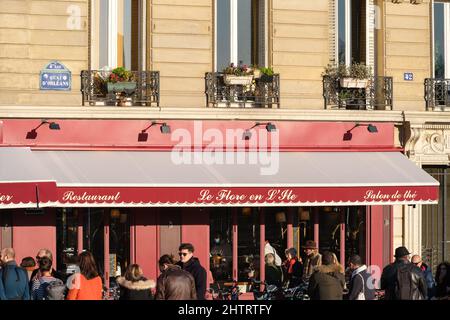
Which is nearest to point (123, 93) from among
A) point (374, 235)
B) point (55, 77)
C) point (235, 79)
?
point (55, 77)

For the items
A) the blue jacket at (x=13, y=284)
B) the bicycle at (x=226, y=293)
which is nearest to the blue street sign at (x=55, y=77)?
the bicycle at (x=226, y=293)

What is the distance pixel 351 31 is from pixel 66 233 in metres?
6.64

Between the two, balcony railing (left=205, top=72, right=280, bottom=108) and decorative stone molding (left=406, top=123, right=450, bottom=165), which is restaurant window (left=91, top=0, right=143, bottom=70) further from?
decorative stone molding (left=406, top=123, right=450, bottom=165)

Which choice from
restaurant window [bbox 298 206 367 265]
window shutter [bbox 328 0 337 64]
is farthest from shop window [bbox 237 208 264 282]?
window shutter [bbox 328 0 337 64]

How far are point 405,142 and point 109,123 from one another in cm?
564

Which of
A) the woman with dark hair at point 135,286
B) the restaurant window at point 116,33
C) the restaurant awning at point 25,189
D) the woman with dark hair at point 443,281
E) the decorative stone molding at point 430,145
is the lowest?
the woman with dark hair at point 443,281

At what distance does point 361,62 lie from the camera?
82.9ft

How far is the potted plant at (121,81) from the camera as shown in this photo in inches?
922

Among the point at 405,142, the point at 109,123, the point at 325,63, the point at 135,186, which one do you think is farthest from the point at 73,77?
the point at 405,142

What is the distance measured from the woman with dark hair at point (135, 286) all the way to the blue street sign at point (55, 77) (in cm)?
719

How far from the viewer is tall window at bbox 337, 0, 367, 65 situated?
25.4 m

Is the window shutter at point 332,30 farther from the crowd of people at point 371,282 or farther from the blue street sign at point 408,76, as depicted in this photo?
the crowd of people at point 371,282

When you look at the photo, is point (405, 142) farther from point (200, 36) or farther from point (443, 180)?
point (200, 36)

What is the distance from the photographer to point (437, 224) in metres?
26.0
